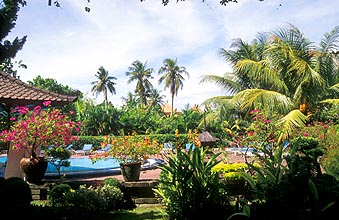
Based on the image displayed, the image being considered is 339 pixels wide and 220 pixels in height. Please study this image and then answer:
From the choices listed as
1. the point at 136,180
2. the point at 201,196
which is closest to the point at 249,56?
the point at 136,180

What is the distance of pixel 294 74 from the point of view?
49.1 feet

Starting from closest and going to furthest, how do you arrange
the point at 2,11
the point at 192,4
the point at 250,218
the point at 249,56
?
the point at 250,218 < the point at 192,4 < the point at 2,11 < the point at 249,56

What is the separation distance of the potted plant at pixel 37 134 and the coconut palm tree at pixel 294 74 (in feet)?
29.2

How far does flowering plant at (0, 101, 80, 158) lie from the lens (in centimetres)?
782

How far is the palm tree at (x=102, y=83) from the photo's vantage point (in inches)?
1905

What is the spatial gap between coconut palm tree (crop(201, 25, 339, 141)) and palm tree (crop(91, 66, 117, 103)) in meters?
35.1

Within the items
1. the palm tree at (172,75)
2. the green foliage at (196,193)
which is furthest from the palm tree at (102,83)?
the green foliage at (196,193)

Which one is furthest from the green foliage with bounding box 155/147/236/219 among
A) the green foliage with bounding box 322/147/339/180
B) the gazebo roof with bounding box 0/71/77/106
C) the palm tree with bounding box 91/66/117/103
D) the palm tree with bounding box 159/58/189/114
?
the palm tree with bounding box 91/66/117/103

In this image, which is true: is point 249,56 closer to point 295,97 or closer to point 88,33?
point 295,97

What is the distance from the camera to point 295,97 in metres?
14.3

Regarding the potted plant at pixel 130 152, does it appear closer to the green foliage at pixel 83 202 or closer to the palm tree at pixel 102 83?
the green foliage at pixel 83 202

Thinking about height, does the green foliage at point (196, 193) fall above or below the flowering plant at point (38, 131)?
below

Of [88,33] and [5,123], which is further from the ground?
[88,33]

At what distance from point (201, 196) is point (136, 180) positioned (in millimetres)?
4972
